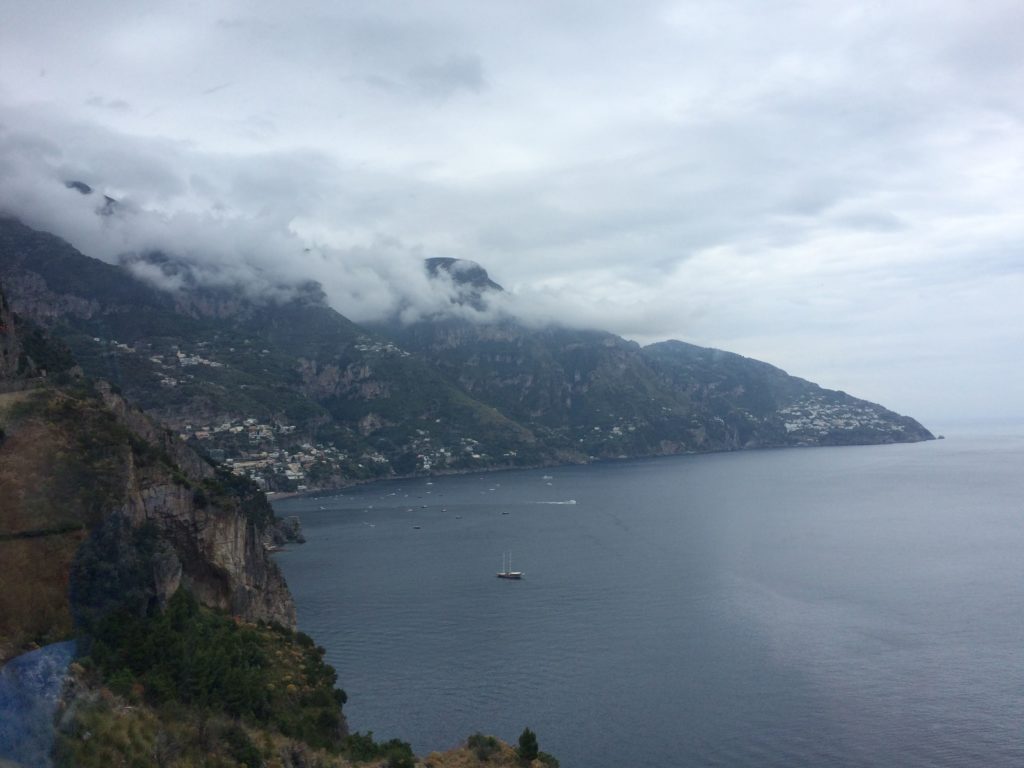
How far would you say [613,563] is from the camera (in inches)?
2995

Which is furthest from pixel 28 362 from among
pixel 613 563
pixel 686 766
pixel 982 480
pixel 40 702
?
pixel 982 480

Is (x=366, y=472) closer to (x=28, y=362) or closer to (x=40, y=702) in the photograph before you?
(x=28, y=362)

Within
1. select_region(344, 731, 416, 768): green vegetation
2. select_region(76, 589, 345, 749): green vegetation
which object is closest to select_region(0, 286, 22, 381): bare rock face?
select_region(76, 589, 345, 749): green vegetation

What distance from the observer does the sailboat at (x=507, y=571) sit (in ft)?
233

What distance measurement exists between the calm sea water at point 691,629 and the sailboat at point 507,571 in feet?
3.04

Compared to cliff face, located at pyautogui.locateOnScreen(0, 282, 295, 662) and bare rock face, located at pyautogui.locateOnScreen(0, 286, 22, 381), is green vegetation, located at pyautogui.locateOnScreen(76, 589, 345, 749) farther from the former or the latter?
bare rock face, located at pyautogui.locateOnScreen(0, 286, 22, 381)

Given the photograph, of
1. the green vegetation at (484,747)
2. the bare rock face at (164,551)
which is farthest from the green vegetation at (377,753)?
the bare rock face at (164,551)

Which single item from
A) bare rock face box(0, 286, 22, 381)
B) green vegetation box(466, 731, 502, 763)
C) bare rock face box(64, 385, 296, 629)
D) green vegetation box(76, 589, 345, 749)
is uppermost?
bare rock face box(0, 286, 22, 381)

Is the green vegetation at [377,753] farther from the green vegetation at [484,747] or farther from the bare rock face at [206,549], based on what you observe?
the bare rock face at [206,549]

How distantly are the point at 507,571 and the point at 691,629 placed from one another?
23.4 m

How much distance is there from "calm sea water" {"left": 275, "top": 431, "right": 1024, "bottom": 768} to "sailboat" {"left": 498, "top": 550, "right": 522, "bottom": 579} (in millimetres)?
927

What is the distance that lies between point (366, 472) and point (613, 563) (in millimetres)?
98481

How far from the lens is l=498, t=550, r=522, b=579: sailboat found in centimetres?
7106

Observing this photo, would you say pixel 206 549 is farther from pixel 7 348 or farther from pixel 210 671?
pixel 7 348
